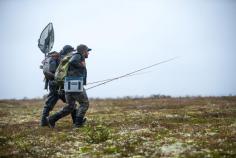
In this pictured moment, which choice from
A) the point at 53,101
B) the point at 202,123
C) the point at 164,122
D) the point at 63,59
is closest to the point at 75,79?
the point at 63,59

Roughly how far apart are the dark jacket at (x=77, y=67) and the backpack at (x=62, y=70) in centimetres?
27

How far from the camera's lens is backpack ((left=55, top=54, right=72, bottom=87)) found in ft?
62.2

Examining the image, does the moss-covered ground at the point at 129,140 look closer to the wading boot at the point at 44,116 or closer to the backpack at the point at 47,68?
the wading boot at the point at 44,116

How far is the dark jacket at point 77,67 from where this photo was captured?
60.5ft

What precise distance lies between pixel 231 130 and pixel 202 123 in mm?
3346

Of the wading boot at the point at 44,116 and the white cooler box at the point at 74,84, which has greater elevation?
the white cooler box at the point at 74,84

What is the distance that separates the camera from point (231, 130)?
16250mm

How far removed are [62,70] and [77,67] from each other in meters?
0.93

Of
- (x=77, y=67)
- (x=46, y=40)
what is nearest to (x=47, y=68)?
(x=77, y=67)

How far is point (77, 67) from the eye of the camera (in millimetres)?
18641

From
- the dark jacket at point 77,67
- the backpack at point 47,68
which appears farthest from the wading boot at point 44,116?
the dark jacket at point 77,67

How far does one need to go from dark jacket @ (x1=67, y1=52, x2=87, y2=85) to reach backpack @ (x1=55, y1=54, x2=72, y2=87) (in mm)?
273

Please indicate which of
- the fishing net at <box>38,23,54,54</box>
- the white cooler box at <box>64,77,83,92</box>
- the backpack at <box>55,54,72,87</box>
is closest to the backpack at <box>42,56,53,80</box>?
the backpack at <box>55,54,72,87</box>

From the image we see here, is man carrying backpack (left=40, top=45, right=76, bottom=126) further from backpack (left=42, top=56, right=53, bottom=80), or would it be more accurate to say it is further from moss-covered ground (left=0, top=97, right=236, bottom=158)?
moss-covered ground (left=0, top=97, right=236, bottom=158)
